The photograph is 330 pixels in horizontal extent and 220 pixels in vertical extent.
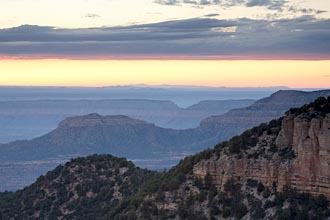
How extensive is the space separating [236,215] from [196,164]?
6945 millimetres

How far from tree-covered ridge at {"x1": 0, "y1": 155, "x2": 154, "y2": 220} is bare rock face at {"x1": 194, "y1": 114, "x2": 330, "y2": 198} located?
24756mm

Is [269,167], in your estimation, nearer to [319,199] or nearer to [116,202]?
[319,199]

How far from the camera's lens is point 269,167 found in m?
55.3

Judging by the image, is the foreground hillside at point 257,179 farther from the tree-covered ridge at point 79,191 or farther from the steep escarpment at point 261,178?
the tree-covered ridge at point 79,191

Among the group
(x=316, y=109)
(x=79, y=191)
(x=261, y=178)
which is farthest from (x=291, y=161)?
(x=79, y=191)

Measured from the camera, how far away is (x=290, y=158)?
178ft

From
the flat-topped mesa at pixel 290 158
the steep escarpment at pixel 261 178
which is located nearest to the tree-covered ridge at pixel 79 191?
the steep escarpment at pixel 261 178

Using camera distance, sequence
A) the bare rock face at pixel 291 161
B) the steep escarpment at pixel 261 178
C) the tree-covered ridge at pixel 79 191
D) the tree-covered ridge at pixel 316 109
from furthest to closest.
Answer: the tree-covered ridge at pixel 79 191 → the tree-covered ridge at pixel 316 109 → the steep escarpment at pixel 261 178 → the bare rock face at pixel 291 161

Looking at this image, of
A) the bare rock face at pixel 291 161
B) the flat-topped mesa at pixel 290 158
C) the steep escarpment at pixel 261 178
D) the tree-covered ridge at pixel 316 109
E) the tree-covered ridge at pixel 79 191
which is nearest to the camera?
the bare rock face at pixel 291 161

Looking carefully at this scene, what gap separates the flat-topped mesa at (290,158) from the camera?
52344 millimetres

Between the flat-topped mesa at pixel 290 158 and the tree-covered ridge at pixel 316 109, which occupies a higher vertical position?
the tree-covered ridge at pixel 316 109

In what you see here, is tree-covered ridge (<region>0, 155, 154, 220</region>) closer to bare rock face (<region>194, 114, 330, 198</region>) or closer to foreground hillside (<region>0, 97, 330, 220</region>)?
foreground hillside (<region>0, 97, 330, 220</region>)

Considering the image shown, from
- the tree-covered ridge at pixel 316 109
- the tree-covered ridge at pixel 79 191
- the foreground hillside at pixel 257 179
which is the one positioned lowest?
the tree-covered ridge at pixel 79 191

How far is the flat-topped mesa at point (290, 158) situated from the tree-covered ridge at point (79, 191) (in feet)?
78.5
